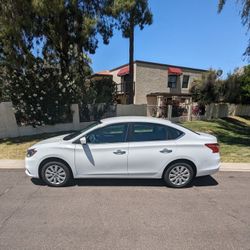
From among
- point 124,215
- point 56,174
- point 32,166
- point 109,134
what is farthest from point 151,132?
point 32,166

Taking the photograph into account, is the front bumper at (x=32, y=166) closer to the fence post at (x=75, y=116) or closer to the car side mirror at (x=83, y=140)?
the car side mirror at (x=83, y=140)

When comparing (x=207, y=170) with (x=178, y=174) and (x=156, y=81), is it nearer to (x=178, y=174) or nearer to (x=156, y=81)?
(x=178, y=174)

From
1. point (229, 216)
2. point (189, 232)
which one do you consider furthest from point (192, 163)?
point (189, 232)

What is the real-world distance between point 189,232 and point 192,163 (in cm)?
235

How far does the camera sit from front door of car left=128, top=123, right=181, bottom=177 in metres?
6.24

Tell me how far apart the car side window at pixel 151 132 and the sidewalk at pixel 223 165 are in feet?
9.03

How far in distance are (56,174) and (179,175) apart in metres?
2.83

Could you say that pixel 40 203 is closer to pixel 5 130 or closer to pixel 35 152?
pixel 35 152

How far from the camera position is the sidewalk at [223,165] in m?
8.25

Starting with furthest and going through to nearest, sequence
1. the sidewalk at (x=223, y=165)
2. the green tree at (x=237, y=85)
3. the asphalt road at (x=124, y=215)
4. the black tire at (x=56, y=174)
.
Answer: the green tree at (x=237, y=85)
the sidewalk at (x=223, y=165)
the black tire at (x=56, y=174)
the asphalt road at (x=124, y=215)

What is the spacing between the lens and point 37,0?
11547 millimetres

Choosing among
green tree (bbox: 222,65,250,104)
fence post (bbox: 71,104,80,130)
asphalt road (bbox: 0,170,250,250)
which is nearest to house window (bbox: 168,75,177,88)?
green tree (bbox: 222,65,250,104)

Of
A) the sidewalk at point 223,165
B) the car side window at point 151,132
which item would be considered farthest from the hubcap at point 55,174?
the sidewalk at point 223,165

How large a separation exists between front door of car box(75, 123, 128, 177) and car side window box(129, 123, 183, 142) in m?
0.26
